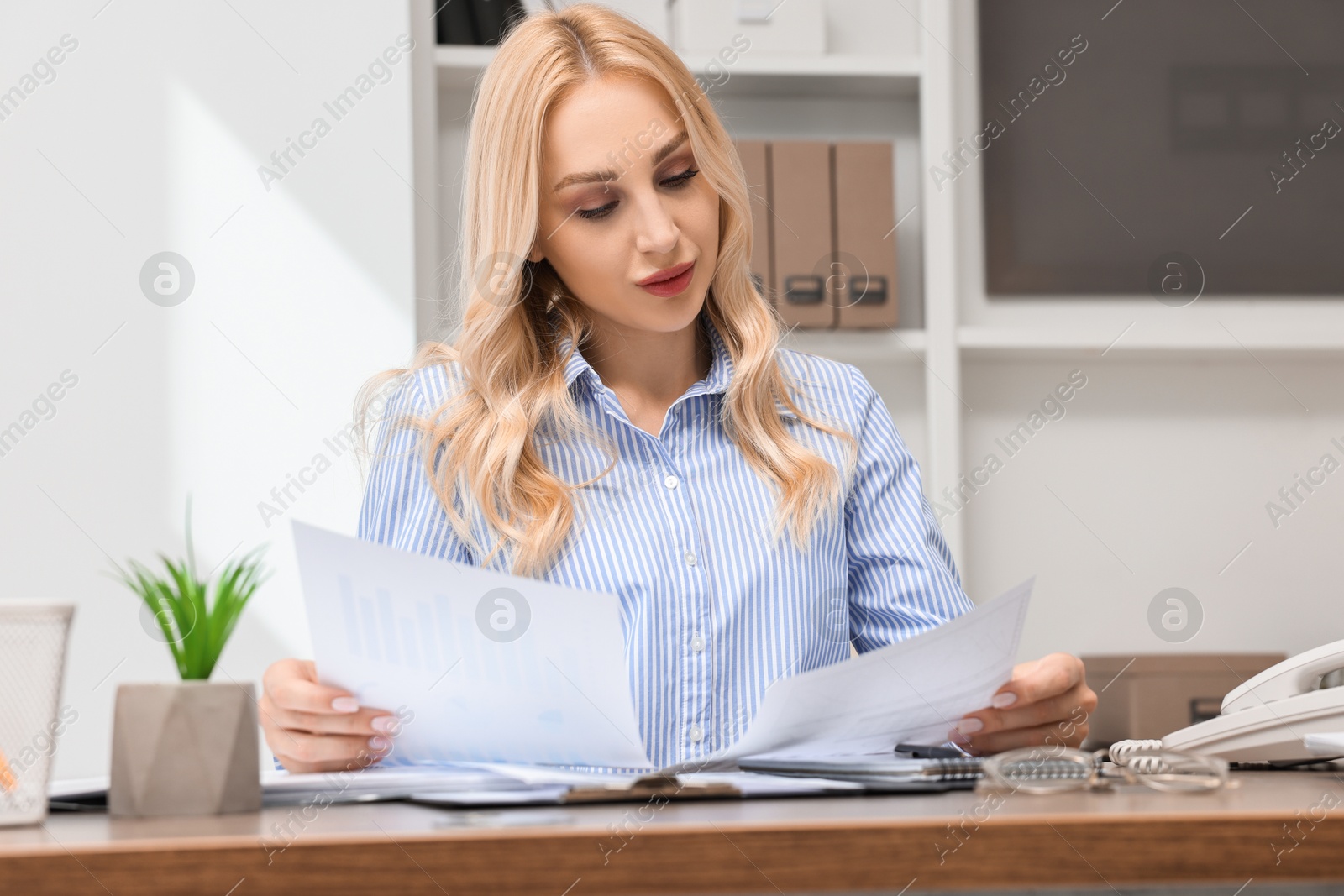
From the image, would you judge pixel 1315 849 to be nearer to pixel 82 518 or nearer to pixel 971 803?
pixel 971 803

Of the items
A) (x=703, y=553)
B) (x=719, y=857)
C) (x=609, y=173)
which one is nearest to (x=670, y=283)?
(x=609, y=173)

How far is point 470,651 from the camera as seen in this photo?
722 millimetres

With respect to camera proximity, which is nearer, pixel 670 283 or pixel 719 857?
pixel 719 857

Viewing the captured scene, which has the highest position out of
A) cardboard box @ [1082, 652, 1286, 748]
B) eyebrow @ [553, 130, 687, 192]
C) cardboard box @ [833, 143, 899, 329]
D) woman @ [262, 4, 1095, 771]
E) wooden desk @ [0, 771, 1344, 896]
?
cardboard box @ [833, 143, 899, 329]

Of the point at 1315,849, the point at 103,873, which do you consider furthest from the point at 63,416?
the point at 1315,849

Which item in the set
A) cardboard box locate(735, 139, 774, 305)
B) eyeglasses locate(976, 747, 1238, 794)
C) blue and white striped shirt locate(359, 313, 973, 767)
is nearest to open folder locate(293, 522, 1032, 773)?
eyeglasses locate(976, 747, 1238, 794)

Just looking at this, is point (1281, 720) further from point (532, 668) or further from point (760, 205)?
point (760, 205)

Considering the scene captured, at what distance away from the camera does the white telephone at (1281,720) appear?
2.78ft

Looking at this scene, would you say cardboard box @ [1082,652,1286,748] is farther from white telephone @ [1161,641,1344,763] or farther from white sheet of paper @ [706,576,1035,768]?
white sheet of paper @ [706,576,1035,768]

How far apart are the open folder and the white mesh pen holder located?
0.13 m

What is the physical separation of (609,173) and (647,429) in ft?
0.91

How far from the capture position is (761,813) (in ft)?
1.81

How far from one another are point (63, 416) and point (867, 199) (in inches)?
61.1

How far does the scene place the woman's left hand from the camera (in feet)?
2.93
